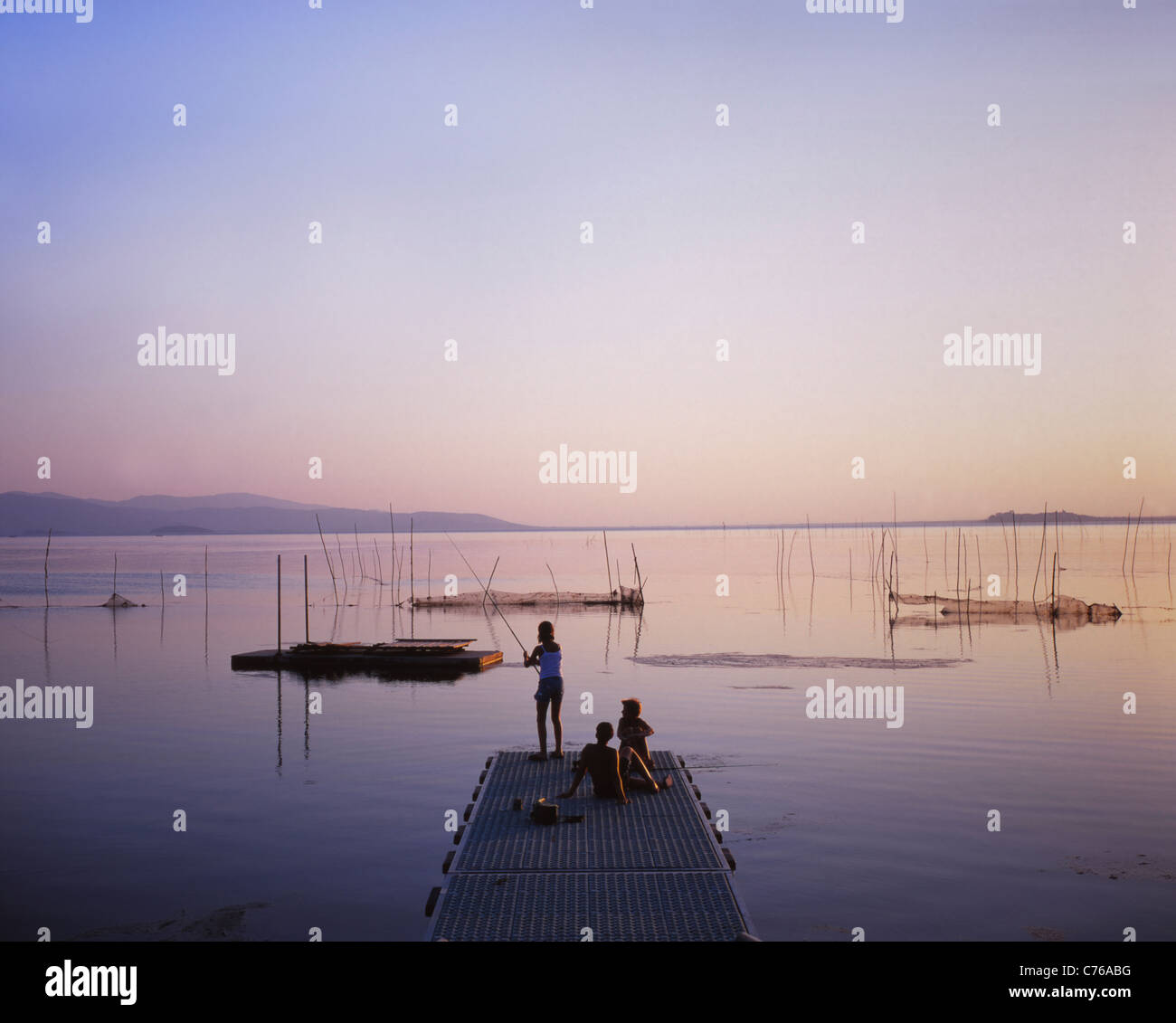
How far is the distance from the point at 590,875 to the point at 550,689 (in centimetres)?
464

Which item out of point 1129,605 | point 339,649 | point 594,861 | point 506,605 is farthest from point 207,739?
point 1129,605

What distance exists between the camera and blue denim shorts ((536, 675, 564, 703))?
1320cm

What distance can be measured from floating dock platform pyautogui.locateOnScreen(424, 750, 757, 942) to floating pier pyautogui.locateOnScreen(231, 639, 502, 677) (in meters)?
16.8

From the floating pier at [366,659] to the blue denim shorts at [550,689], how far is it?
49.5 feet

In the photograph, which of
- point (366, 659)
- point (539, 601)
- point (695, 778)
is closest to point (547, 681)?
point (695, 778)

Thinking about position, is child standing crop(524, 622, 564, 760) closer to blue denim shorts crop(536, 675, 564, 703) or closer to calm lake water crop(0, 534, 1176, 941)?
blue denim shorts crop(536, 675, 564, 703)

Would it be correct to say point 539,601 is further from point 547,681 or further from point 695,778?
point 547,681

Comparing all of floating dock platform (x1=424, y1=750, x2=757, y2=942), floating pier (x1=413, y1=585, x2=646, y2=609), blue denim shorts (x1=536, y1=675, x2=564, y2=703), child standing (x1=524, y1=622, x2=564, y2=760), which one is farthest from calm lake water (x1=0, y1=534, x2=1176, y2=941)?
floating pier (x1=413, y1=585, x2=646, y2=609)

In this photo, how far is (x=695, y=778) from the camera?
14.9 metres

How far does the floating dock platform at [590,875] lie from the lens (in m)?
7.59

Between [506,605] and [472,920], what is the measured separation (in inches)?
1616

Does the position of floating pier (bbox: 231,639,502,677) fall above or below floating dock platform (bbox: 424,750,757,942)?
above

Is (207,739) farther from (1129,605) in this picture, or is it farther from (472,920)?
(1129,605)
